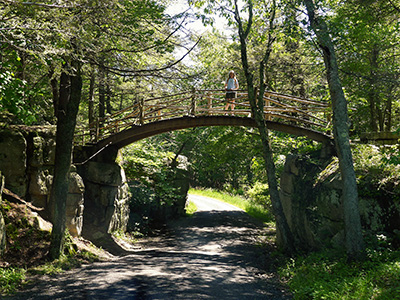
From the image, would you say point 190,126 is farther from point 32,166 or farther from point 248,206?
point 248,206

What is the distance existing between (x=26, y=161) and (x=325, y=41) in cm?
922

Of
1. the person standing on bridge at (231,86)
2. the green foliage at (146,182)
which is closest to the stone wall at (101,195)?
the green foliage at (146,182)

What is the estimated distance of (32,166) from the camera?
10602 millimetres

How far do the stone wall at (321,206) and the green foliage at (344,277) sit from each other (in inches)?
32.4

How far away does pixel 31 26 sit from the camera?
248 inches

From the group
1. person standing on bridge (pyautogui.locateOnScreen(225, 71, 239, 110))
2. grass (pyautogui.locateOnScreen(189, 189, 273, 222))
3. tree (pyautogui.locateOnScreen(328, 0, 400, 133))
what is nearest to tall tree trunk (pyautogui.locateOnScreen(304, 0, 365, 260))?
tree (pyautogui.locateOnScreen(328, 0, 400, 133))

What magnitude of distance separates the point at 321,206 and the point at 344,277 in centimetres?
317

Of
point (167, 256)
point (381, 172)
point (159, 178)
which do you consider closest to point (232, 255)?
point (167, 256)

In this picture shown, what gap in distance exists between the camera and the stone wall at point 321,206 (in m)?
8.43

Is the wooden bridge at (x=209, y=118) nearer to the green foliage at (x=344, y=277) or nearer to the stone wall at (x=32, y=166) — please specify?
the stone wall at (x=32, y=166)

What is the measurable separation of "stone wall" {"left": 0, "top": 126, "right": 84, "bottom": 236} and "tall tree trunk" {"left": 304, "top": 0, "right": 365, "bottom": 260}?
28.8 ft

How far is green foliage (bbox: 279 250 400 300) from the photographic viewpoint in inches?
231

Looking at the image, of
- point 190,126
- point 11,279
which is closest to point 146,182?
point 190,126

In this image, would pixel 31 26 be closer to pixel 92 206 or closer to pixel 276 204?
pixel 276 204
